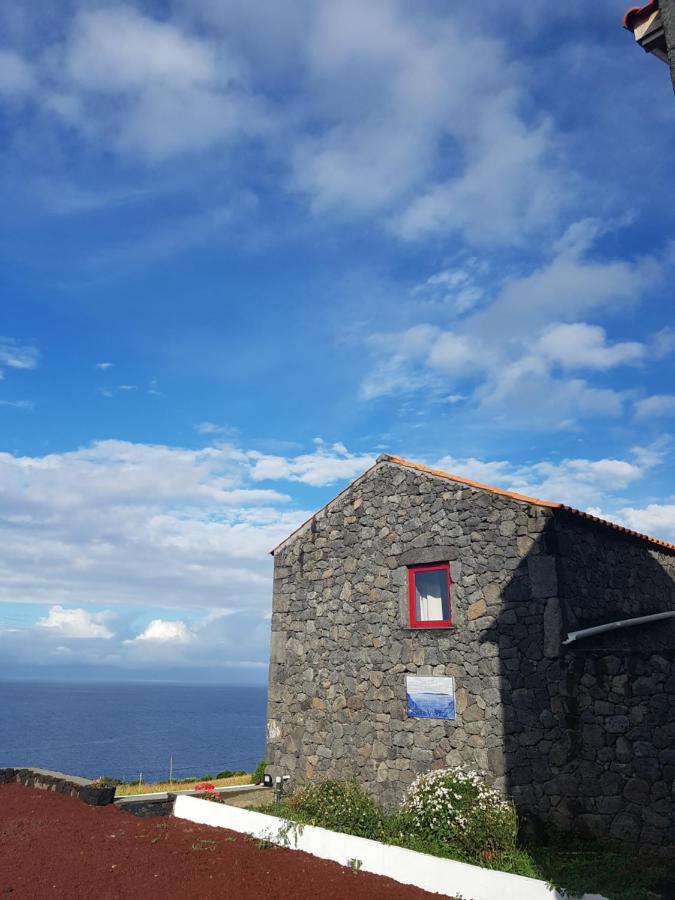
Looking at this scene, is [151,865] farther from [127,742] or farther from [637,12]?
[127,742]

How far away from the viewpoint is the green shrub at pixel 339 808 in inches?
465

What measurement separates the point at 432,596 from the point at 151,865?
22.5ft

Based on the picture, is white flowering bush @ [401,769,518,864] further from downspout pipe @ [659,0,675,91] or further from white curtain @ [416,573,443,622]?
downspout pipe @ [659,0,675,91]

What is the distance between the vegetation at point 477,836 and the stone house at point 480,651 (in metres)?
0.47

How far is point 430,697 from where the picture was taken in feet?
42.3

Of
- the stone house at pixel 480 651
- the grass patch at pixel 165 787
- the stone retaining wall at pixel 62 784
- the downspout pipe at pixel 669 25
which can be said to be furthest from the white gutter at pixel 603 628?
the grass patch at pixel 165 787

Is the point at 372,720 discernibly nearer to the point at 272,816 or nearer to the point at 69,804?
the point at 272,816

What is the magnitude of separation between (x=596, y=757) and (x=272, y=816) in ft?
19.1

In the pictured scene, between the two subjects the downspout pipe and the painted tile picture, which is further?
the painted tile picture

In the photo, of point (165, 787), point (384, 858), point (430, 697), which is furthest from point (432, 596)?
point (165, 787)

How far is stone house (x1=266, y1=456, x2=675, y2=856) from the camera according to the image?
10477 mm

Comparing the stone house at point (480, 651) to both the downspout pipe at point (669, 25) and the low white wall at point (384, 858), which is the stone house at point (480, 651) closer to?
the low white wall at point (384, 858)

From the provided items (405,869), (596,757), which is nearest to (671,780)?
(596,757)

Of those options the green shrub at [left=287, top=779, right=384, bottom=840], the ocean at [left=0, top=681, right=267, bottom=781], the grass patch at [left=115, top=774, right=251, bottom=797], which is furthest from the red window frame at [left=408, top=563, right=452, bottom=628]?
the ocean at [left=0, top=681, right=267, bottom=781]
